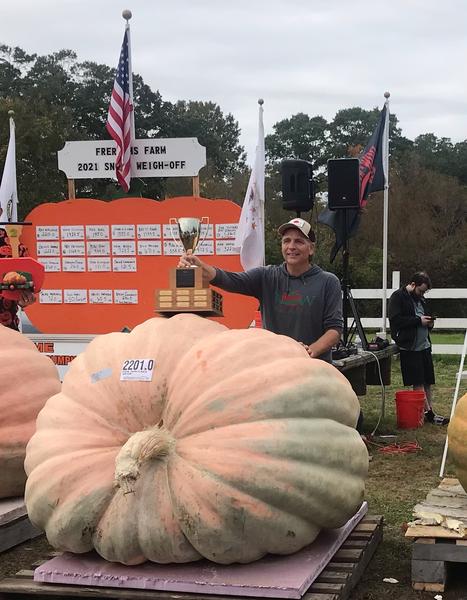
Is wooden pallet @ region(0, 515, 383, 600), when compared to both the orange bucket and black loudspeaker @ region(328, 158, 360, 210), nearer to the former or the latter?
the orange bucket

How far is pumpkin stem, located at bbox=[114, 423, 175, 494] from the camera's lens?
2873 millimetres

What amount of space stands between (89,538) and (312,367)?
1114mm

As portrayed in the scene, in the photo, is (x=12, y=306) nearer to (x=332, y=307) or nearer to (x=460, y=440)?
(x=332, y=307)

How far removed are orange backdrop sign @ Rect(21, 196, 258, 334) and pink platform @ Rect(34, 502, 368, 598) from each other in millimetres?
5486

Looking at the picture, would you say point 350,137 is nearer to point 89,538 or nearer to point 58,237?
point 58,237

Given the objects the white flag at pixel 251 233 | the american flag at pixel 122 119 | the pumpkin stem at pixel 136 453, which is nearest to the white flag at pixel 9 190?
the american flag at pixel 122 119

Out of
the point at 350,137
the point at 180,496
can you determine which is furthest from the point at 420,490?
the point at 350,137

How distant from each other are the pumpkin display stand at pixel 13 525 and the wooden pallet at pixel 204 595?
779 millimetres

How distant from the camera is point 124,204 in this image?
8.88m

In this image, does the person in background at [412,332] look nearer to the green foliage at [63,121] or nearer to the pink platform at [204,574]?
the pink platform at [204,574]

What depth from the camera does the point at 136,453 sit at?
2895mm

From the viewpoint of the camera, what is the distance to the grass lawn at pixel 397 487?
3.55m

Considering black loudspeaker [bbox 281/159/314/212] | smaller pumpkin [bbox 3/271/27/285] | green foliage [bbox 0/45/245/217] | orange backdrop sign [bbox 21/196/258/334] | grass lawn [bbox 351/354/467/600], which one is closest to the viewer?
grass lawn [bbox 351/354/467/600]

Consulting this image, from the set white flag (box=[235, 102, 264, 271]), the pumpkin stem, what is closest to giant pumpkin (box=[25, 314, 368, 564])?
the pumpkin stem
